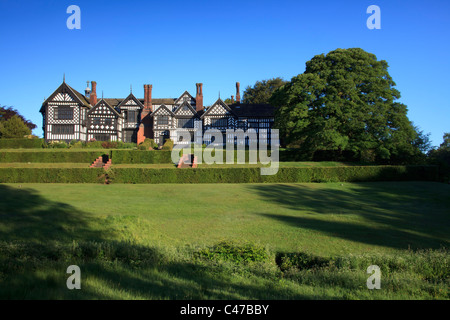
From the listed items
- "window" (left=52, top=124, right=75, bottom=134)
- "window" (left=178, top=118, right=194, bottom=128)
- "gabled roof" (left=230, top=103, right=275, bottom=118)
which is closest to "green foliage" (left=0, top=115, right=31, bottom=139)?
"window" (left=52, top=124, right=75, bottom=134)

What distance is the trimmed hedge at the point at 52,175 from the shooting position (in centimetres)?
2252

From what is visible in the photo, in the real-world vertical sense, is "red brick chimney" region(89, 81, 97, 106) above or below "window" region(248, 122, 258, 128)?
above

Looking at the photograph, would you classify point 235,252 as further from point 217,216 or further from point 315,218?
point 315,218

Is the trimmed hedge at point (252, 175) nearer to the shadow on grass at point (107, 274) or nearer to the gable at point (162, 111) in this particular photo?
the shadow on grass at point (107, 274)

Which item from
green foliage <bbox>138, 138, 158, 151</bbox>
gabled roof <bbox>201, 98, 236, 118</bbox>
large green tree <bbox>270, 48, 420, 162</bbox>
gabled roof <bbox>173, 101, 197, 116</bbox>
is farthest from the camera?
gabled roof <bbox>173, 101, 197, 116</bbox>

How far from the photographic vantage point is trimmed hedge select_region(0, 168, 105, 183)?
2252 centimetres

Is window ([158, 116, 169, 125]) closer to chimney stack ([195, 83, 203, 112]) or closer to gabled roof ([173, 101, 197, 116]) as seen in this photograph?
gabled roof ([173, 101, 197, 116])

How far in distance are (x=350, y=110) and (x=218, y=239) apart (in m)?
23.7

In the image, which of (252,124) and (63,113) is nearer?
(63,113)

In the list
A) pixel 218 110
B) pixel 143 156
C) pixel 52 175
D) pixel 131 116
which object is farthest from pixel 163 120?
pixel 52 175

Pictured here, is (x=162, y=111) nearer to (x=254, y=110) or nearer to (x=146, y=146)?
(x=146, y=146)

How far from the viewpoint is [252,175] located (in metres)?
23.5

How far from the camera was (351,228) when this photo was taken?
11.5 meters

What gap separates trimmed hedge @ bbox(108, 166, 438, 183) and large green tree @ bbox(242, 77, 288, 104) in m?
34.2
